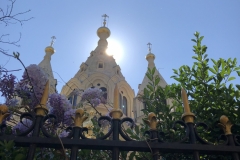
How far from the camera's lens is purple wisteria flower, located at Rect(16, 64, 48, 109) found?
9.55ft

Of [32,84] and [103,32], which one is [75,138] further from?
[103,32]

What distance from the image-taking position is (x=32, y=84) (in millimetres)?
2891

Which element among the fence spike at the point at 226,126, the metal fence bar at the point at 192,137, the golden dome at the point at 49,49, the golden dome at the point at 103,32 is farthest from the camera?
the golden dome at the point at 103,32

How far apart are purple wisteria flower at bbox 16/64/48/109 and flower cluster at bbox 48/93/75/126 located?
0.51 ft

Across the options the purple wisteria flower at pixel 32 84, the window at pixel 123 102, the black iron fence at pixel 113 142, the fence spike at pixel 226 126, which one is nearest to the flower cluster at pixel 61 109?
the purple wisteria flower at pixel 32 84

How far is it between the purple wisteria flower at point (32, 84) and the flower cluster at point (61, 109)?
0.16 meters

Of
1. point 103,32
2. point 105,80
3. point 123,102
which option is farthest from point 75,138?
point 103,32

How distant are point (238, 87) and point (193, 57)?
71 centimetres

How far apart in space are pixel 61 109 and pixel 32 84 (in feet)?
1.31

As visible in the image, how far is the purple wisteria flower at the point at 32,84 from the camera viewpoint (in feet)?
9.55

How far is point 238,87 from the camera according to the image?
3146 millimetres

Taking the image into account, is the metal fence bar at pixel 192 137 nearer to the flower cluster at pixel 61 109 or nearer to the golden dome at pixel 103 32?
the flower cluster at pixel 61 109

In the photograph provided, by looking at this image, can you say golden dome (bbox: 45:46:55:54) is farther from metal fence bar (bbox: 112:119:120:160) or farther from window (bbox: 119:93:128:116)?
metal fence bar (bbox: 112:119:120:160)

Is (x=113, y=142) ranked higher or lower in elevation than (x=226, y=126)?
lower
